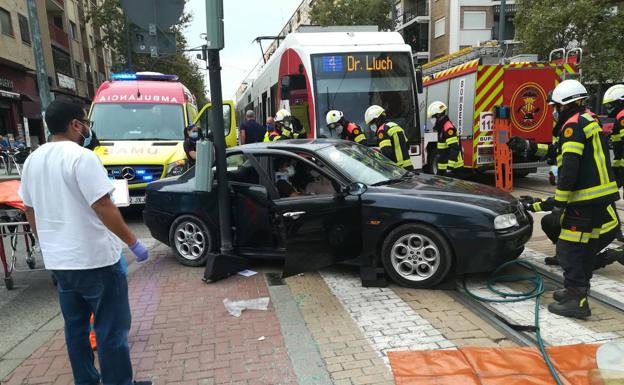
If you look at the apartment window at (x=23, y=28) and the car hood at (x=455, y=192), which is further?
the apartment window at (x=23, y=28)

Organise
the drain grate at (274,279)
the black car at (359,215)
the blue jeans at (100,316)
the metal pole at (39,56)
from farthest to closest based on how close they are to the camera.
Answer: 1. the metal pole at (39,56)
2. the drain grate at (274,279)
3. the black car at (359,215)
4. the blue jeans at (100,316)

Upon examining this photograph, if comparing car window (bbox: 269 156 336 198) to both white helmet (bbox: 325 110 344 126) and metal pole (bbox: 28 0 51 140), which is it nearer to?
white helmet (bbox: 325 110 344 126)

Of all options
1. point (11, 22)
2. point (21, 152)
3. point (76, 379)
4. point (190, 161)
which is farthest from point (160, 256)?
point (11, 22)

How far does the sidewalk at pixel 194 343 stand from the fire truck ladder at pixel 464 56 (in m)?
8.31

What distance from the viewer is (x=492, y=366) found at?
2.96m

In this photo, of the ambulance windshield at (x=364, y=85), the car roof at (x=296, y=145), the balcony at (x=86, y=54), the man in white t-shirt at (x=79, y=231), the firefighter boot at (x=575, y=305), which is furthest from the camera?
the balcony at (x=86, y=54)

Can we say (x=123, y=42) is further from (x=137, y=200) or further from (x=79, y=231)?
(x=79, y=231)

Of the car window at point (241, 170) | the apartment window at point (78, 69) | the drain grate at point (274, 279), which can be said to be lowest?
the drain grate at point (274, 279)

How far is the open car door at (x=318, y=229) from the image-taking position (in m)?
4.25

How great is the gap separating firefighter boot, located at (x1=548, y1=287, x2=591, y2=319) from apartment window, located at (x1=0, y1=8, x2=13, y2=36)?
26.7 m

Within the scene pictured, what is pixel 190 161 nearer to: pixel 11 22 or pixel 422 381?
pixel 422 381

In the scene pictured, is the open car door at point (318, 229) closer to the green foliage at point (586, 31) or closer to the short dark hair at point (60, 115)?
the short dark hair at point (60, 115)

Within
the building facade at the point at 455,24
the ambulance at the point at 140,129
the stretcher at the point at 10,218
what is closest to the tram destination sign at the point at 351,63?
the ambulance at the point at 140,129

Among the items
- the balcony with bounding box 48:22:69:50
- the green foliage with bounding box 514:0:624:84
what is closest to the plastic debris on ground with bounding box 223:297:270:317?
the green foliage with bounding box 514:0:624:84
